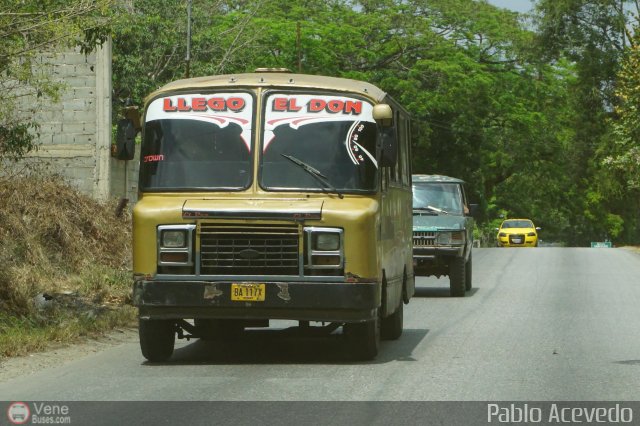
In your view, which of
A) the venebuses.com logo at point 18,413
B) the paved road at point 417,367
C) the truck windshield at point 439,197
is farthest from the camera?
the truck windshield at point 439,197

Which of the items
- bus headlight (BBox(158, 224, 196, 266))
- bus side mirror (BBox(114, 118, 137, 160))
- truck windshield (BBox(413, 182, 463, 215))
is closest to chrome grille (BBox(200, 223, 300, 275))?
bus headlight (BBox(158, 224, 196, 266))

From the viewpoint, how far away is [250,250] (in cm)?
1190

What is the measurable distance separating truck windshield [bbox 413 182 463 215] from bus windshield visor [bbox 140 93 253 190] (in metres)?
11.1

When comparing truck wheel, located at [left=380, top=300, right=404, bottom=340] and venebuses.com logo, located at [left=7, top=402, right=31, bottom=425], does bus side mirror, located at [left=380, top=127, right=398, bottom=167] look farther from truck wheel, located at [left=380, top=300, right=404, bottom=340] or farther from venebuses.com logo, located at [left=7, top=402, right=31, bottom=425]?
venebuses.com logo, located at [left=7, top=402, right=31, bottom=425]

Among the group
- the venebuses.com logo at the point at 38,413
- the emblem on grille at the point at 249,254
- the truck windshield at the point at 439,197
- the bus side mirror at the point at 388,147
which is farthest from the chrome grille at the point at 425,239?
the venebuses.com logo at the point at 38,413

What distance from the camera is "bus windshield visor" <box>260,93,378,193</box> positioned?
12.3 meters

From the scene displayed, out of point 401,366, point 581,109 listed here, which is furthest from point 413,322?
point 581,109

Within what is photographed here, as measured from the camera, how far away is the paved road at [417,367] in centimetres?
1020

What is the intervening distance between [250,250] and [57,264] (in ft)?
25.9

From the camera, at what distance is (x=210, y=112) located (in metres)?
12.6

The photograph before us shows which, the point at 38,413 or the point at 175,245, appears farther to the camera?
the point at 175,245

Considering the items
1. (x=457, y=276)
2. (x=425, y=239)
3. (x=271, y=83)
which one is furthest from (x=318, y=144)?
(x=425, y=239)

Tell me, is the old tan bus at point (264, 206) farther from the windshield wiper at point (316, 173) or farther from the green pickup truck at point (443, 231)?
the green pickup truck at point (443, 231)

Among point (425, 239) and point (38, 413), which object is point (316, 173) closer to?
point (38, 413)
